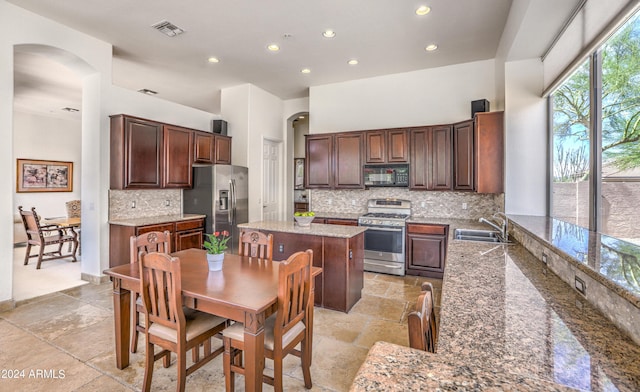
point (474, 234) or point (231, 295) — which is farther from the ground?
point (474, 234)

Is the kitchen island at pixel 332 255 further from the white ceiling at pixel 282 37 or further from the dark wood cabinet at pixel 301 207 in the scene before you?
the dark wood cabinet at pixel 301 207

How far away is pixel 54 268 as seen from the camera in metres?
4.84

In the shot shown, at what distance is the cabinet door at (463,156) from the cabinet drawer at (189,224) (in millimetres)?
Answer: 4156

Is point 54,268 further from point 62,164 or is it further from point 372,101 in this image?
point 372,101

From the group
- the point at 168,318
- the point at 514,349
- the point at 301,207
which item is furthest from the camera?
A: the point at 301,207

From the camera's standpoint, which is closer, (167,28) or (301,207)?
(167,28)

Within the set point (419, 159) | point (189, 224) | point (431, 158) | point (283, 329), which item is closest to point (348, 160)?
point (419, 159)

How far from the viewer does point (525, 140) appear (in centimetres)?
356

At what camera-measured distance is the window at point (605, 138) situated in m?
1.91

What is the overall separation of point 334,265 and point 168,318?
Result: 6.04ft

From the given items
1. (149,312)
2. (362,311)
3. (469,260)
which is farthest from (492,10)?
(149,312)

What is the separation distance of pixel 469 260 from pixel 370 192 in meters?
3.25

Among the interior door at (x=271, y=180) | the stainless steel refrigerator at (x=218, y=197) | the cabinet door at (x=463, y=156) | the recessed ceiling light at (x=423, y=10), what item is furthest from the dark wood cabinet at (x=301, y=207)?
the recessed ceiling light at (x=423, y=10)

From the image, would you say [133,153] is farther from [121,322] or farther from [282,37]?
[121,322]
